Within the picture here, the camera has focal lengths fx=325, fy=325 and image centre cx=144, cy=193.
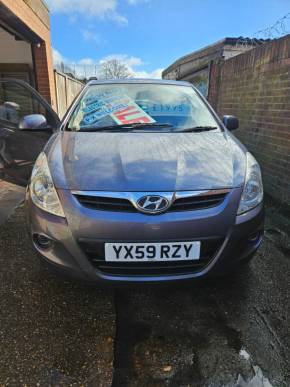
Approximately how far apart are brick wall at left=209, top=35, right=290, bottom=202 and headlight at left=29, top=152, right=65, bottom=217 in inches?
114

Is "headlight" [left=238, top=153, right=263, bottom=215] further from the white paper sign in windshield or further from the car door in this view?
the car door

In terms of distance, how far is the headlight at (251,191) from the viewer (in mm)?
1881

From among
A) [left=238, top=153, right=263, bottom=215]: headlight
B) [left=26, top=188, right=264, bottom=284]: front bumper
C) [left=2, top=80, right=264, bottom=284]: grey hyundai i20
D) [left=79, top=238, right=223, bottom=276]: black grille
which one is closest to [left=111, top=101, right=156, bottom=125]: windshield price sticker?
[left=2, top=80, right=264, bottom=284]: grey hyundai i20

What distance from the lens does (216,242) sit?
1.80m

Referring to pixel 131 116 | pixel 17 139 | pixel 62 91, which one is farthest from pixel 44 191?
pixel 62 91

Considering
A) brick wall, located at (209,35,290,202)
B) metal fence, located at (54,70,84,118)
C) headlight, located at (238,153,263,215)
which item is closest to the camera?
headlight, located at (238,153,263,215)

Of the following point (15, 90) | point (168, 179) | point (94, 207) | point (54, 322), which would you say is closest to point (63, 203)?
point (94, 207)

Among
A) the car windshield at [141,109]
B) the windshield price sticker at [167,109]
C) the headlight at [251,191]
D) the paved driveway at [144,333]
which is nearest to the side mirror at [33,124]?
the car windshield at [141,109]

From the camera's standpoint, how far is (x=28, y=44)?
7910 mm

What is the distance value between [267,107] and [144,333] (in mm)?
3467

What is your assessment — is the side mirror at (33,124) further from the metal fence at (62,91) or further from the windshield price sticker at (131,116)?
the metal fence at (62,91)

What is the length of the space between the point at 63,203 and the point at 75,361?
2.70 ft

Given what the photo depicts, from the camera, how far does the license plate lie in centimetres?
173

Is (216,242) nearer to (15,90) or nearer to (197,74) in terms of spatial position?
(15,90)
